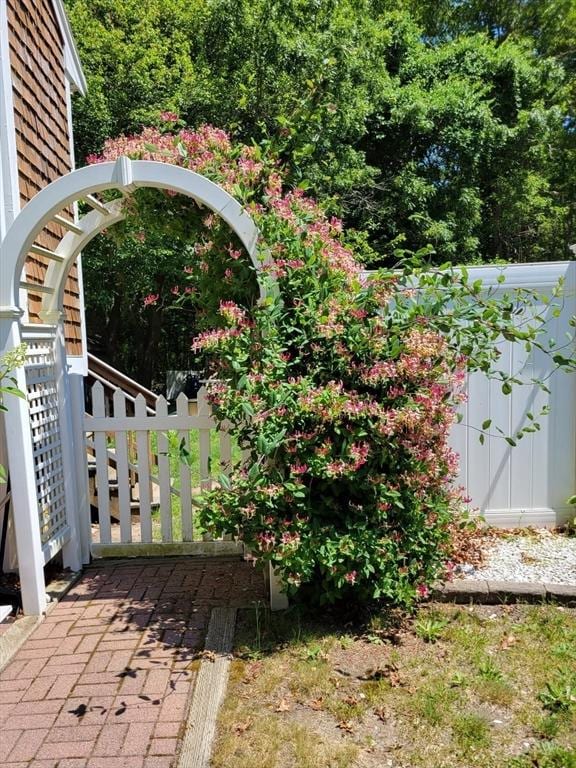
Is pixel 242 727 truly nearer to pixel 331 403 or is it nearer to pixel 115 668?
pixel 115 668

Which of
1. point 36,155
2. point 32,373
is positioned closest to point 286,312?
point 32,373

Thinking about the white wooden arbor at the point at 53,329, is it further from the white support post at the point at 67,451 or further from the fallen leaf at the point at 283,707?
the fallen leaf at the point at 283,707

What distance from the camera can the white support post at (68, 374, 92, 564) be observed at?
406cm

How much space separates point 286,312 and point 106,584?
2.16 metres

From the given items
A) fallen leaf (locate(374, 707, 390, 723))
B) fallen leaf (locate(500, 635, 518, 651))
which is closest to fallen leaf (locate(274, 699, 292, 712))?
fallen leaf (locate(374, 707, 390, 723))

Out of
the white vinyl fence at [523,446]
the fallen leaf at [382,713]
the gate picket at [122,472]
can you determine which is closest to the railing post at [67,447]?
the gate picket at [122,472]

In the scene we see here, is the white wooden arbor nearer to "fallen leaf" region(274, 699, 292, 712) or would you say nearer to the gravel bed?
"fallen leaf" region(274, 699, 292, 712)

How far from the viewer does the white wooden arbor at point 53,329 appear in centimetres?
313

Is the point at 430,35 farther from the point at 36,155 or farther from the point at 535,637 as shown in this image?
the point at 535,637

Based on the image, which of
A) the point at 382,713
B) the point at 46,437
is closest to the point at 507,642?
the point at 382,713

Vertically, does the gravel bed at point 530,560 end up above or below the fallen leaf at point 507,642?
above

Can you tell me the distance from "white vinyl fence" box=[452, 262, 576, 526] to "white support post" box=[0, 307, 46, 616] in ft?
9.17

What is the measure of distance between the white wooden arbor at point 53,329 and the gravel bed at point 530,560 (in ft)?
7.18

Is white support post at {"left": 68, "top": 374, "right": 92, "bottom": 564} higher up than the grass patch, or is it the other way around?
white support post at {"left": 68, "top": 374, "right": 92, "bottom": 564}
